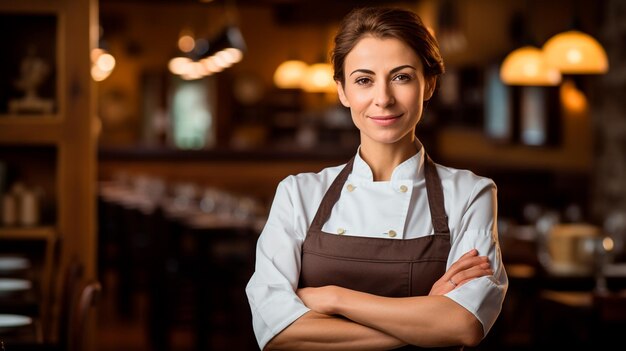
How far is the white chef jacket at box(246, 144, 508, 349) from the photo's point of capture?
2037mm

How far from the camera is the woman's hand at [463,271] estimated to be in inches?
78.1

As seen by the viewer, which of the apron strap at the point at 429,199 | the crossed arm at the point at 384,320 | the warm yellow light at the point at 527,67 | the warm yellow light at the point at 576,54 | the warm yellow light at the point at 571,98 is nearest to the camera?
the crossed arm at the point at 384,320

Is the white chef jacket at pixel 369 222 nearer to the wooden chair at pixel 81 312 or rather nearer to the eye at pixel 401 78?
the eye at pixel 401 78

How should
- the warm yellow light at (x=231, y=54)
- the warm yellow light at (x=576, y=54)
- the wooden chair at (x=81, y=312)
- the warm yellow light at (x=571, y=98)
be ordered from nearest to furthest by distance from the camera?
the wooden chair at (x=81, y=312) → the warm yellow light at (x=576, y=54) → the warm yellow light at (x=231, y=54) → the warm yellow light at (x=571, y=98)

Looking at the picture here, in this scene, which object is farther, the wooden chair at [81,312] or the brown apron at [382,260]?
the wooden chair at [81,312]

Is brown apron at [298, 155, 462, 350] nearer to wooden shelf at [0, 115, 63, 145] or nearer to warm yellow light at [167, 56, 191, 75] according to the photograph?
wooden shelf at [0, 115, 63, 145]

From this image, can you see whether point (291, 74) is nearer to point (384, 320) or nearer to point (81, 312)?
point (81, 312)

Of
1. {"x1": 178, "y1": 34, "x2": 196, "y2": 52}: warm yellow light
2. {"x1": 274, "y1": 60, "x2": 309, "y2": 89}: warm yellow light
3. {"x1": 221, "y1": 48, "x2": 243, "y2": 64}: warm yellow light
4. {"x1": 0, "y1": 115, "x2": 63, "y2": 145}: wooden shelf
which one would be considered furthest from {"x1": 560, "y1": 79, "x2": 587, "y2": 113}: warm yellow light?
{"x1": 178, "y1": 34, "x2": 196, "y2": 52}: warm yellow light

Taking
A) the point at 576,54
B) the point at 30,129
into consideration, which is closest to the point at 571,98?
the point at 576,54

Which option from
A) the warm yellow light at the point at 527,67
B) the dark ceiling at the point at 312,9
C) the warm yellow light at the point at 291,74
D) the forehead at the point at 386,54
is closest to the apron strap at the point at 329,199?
the forehead at the point at 386,54

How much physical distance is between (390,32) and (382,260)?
0.44m

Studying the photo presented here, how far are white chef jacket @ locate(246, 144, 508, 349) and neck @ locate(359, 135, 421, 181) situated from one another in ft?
0.05

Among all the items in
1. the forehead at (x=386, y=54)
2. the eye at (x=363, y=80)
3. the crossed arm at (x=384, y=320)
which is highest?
the forehead at (x=386, y=54)

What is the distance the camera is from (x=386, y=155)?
212 centimetres
